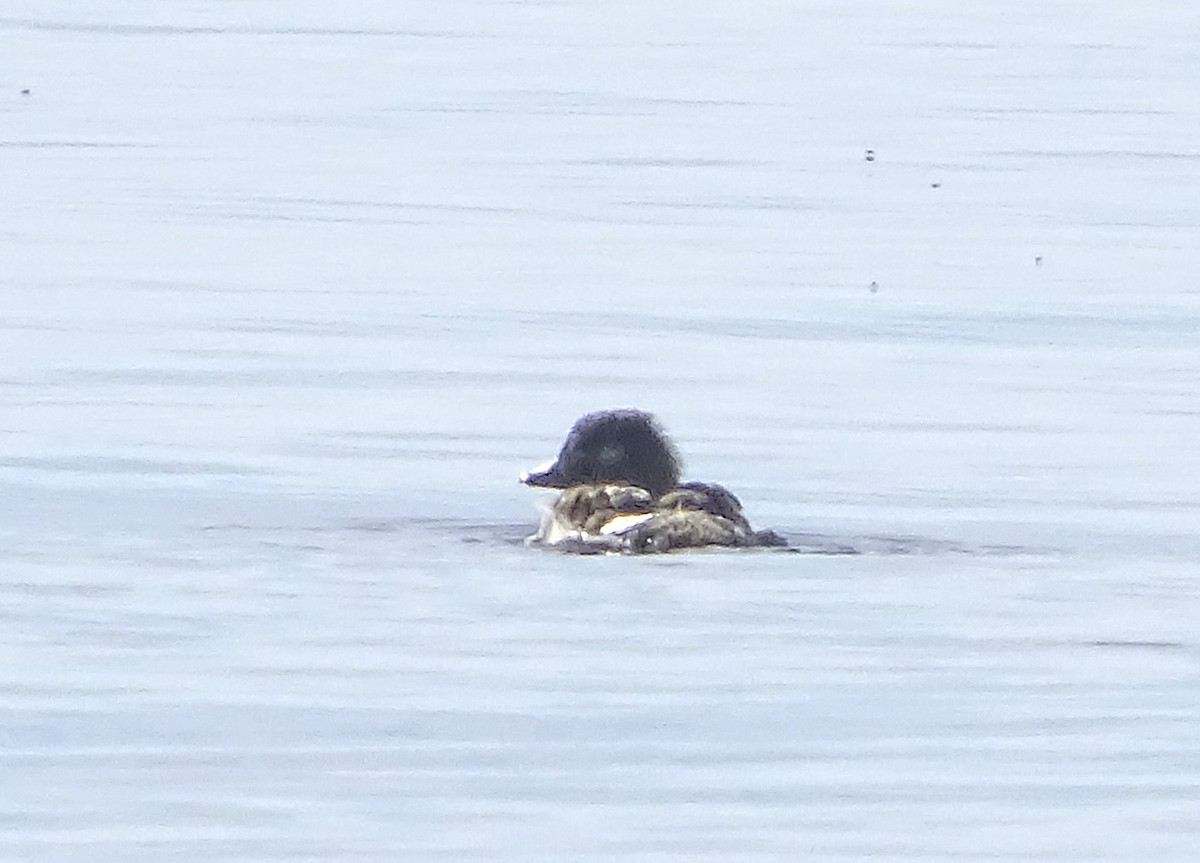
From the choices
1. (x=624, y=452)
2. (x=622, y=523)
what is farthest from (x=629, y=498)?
(x=624, y=452)

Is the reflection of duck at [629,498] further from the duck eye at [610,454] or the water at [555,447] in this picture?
the water at [555,447]

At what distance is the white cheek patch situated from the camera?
47.1 feet

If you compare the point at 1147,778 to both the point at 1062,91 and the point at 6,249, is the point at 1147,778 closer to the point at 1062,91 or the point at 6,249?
the point at 6,249

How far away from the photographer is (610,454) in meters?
15.7

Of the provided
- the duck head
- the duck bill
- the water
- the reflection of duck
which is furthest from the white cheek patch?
the duck head

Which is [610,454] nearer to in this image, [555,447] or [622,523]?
[555,447]

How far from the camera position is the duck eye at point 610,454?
15623mm

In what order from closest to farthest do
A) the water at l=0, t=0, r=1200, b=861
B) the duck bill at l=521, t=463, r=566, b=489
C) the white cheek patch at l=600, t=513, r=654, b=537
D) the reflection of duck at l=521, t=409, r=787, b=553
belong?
the water at l=0, t=0, r=1200, b=861
the reflection of duck at l=521, t=409, r=787, b=553
the white cheek patch at l=600, t=513, r=654, b=537
the duck bill at l=521, t=463, r=566, b=489

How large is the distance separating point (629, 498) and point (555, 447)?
1519 millimetres

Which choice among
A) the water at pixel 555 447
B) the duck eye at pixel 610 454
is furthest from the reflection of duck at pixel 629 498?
the water at pixel 555 447

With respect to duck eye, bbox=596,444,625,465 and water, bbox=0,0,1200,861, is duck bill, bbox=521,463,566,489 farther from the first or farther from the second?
duck eye, bbox=596,444,625,465

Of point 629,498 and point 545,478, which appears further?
point 545,478

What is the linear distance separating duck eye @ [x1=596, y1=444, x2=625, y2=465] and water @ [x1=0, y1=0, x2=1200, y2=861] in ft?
1.16

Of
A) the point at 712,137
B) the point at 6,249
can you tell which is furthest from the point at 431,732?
the point at 712,137
